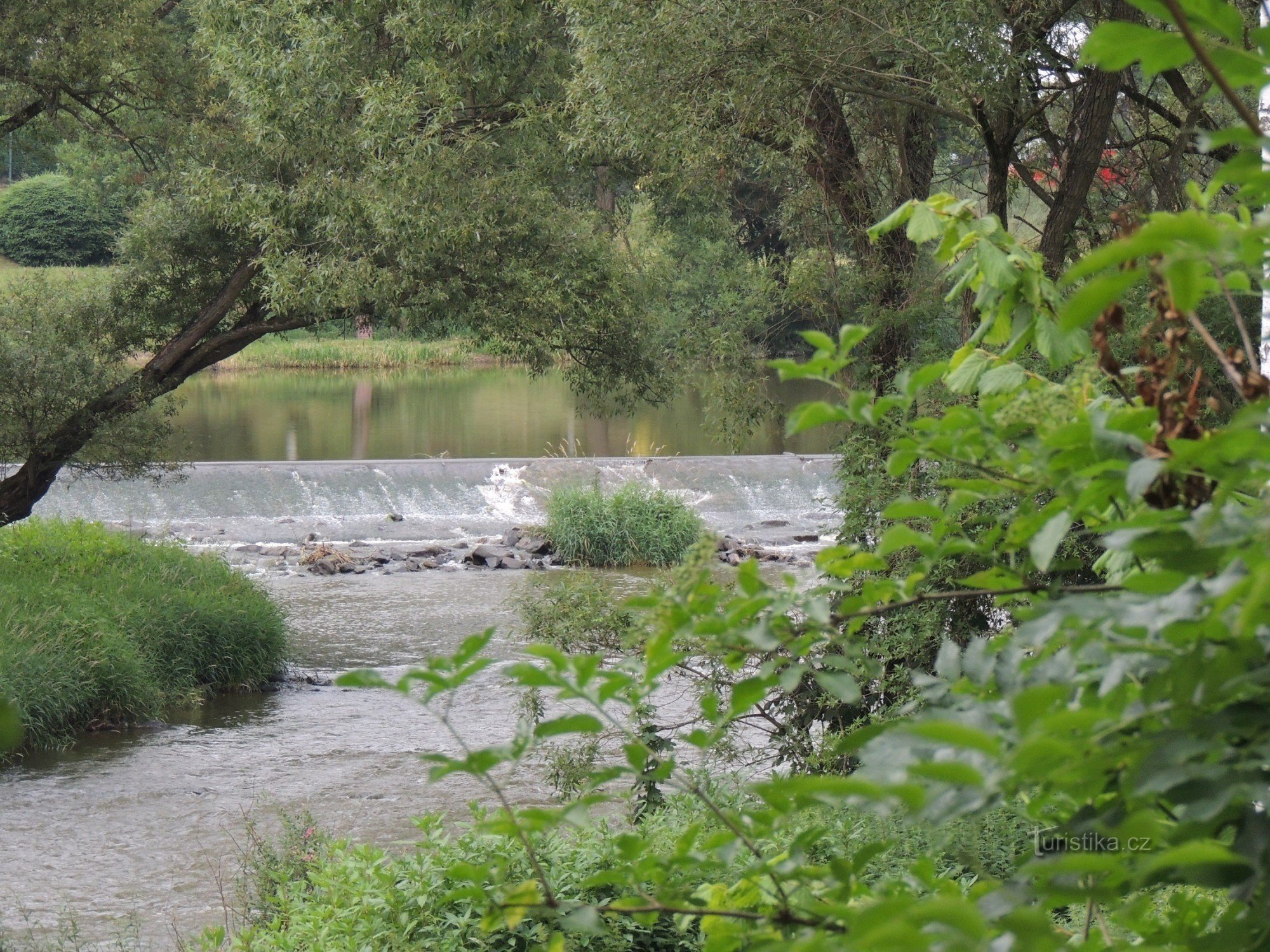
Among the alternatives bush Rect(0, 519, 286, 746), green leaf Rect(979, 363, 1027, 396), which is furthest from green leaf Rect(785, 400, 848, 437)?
bush Rect(0, 519, 286, 746)

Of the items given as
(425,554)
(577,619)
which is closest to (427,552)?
(425,554)

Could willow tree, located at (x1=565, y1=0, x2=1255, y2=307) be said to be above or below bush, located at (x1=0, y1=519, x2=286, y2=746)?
above

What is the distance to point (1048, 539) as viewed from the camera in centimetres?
108

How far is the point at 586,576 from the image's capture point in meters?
6.32

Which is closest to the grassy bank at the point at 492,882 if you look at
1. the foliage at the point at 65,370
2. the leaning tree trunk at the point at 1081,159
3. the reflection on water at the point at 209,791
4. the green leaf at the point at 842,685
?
the reflection on water at the point at 209,791

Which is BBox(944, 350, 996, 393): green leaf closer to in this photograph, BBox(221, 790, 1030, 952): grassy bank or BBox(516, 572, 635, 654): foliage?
BBox(221, 790, 1030, 952): grassy bank

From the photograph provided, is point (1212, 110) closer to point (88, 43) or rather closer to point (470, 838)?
point (470, 838)

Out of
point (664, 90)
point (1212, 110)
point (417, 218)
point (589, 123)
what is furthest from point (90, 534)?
point (1212, 110)

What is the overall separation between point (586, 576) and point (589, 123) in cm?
298

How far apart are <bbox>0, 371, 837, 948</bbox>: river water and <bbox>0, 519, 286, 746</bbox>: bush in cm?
28

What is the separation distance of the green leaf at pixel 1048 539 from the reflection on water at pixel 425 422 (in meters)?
16.0

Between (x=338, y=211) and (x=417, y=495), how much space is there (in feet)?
32.2

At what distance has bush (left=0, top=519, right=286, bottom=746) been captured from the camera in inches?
333

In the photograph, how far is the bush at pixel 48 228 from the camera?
40.5 metres
